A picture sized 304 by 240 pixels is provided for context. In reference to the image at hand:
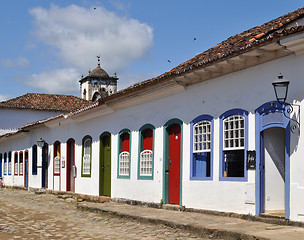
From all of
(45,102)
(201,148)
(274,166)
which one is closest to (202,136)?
(201,148)

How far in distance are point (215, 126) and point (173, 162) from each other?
7.81 feet

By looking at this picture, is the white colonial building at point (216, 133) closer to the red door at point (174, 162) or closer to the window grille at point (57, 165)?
the red door at point (174, 162)

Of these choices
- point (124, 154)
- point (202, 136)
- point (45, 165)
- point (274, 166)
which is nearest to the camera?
point (274, 166)

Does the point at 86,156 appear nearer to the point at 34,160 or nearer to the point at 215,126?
the point at 34,160

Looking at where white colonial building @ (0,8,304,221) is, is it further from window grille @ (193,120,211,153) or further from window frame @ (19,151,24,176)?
window frame @ (19,151,24,176)

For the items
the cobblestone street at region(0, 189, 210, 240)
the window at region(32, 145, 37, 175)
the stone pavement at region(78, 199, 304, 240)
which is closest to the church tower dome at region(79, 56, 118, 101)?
the window at region(32, 145, 37, 175)

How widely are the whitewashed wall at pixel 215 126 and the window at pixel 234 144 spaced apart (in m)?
0.16

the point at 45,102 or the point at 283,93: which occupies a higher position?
the point at 45,102

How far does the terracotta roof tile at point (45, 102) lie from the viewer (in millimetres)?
38344

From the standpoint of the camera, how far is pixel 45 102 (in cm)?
3972

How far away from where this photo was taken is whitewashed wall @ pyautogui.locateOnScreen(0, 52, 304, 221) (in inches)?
348

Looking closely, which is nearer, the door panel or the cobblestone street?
the cobblestone street

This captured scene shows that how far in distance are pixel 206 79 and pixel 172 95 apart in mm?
1649

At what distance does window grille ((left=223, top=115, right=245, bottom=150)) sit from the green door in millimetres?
6719
